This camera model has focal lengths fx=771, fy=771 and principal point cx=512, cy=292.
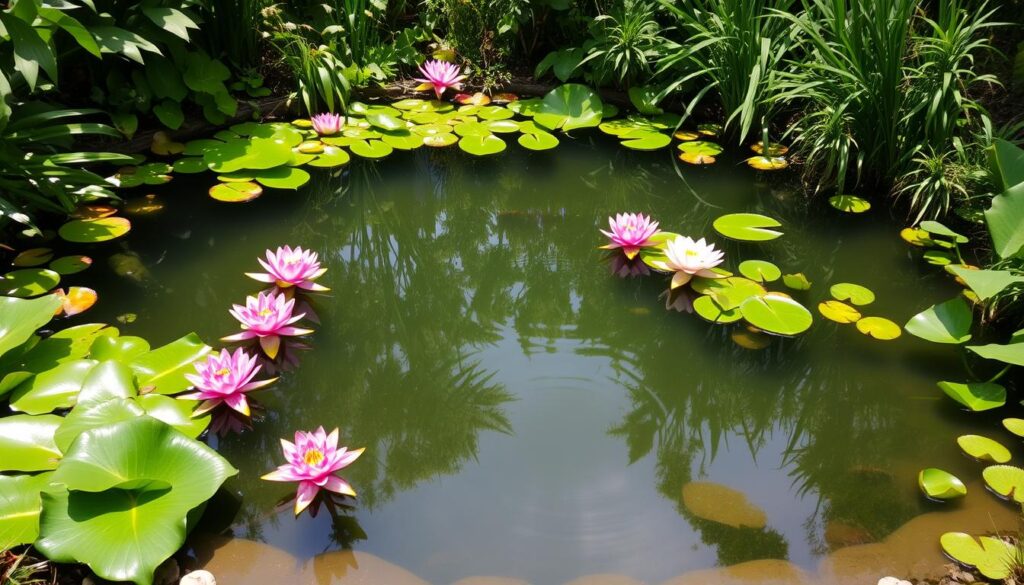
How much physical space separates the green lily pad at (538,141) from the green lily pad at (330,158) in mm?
905

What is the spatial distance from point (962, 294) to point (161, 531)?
272 cm

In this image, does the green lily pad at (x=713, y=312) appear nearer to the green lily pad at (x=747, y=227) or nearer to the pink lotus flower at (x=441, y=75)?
the green lily pad at (x=747, y=227)

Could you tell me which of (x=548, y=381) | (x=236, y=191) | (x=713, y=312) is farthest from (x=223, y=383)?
(x=713, y=312)

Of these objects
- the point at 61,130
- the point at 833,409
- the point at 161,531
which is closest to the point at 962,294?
the point at 833,409

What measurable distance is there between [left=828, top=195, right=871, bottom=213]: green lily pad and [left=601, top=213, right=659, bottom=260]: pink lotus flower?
99 centimetres

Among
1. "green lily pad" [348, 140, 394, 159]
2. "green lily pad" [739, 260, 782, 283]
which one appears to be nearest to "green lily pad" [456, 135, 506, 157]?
"green lily pad" [348, 140, 394, 159]

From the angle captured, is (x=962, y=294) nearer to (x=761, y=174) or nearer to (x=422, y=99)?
(x=761, y=174)

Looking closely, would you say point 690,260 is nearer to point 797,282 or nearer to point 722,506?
point 797,282

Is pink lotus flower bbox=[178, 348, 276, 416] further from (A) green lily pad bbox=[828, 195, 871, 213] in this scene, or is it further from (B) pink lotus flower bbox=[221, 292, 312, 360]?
(A) green lily pad bbox=[828, 195, 871, 213]

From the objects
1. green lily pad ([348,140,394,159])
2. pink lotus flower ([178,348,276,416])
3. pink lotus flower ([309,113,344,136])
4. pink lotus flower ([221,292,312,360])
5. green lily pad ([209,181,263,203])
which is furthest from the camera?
pink lotus flower ([309,113,344,136])

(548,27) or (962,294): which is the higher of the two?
(548,27)

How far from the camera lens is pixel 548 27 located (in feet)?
15.2

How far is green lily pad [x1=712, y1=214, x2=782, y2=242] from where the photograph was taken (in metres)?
3.10

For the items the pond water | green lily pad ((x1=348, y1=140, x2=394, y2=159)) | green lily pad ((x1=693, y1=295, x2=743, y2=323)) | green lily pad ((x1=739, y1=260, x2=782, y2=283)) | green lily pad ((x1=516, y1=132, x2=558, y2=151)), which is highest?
green lily pad ((x1=348, y1=140, x2=394, y2=159))
